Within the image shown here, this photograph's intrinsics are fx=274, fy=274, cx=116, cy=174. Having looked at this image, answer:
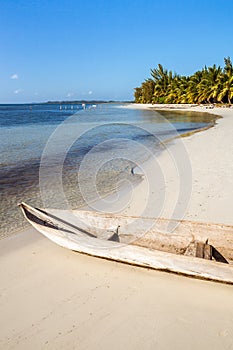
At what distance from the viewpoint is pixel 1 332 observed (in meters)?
2.55

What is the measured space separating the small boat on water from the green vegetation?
45.9 m

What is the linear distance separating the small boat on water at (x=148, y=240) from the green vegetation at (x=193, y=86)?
4586 cm

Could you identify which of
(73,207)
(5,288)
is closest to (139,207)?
(73,207)

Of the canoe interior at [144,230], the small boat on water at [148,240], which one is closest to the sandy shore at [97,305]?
the small boat on water at [148,240]

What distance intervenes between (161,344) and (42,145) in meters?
14.7

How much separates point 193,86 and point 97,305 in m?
57.3

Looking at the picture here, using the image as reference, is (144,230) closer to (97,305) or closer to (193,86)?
(97,305)

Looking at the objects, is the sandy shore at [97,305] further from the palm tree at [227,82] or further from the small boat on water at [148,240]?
the palm tree at [227,82]

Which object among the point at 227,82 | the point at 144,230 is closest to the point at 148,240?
the point at 144,230

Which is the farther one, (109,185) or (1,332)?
(109,185)

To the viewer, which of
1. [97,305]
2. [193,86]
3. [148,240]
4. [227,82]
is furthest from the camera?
[193,86]

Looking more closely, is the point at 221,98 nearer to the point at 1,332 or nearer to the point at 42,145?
the point at 42,145

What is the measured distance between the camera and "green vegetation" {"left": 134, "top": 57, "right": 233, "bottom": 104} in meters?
45.6

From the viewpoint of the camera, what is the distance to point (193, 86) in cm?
5462
